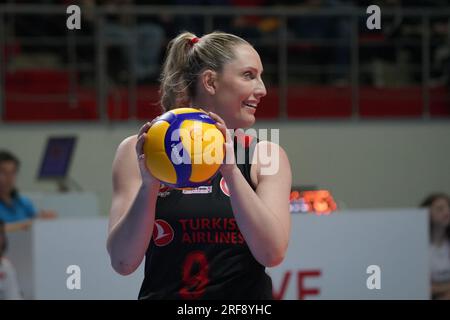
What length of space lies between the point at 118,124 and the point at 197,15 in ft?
4.61

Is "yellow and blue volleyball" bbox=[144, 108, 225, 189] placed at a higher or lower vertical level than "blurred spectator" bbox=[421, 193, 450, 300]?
higher

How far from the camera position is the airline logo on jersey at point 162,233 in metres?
2.55

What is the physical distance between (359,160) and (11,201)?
3.91 m

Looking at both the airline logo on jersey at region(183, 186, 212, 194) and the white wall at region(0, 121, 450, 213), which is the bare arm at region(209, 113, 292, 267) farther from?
the white wall at region(0, 121, 450, 213)

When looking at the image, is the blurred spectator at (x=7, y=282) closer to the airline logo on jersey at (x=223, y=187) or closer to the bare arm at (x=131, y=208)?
the bare arm at (x=131, y=208)

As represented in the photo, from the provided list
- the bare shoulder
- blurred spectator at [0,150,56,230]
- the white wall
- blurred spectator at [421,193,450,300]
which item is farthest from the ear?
the white wall

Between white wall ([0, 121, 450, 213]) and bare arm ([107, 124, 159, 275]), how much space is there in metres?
6.63

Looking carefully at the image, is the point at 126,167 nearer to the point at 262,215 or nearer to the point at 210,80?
the point at 210,80

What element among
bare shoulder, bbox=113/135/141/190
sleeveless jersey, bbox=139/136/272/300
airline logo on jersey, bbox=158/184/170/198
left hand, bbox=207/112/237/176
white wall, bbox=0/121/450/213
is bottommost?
white wall, bbox=0/121/450/213

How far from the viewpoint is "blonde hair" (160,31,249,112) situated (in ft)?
8.46

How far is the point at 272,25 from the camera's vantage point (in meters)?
10.1

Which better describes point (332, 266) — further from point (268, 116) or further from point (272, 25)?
point (272, 25)

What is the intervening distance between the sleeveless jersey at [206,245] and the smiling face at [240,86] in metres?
0.07
